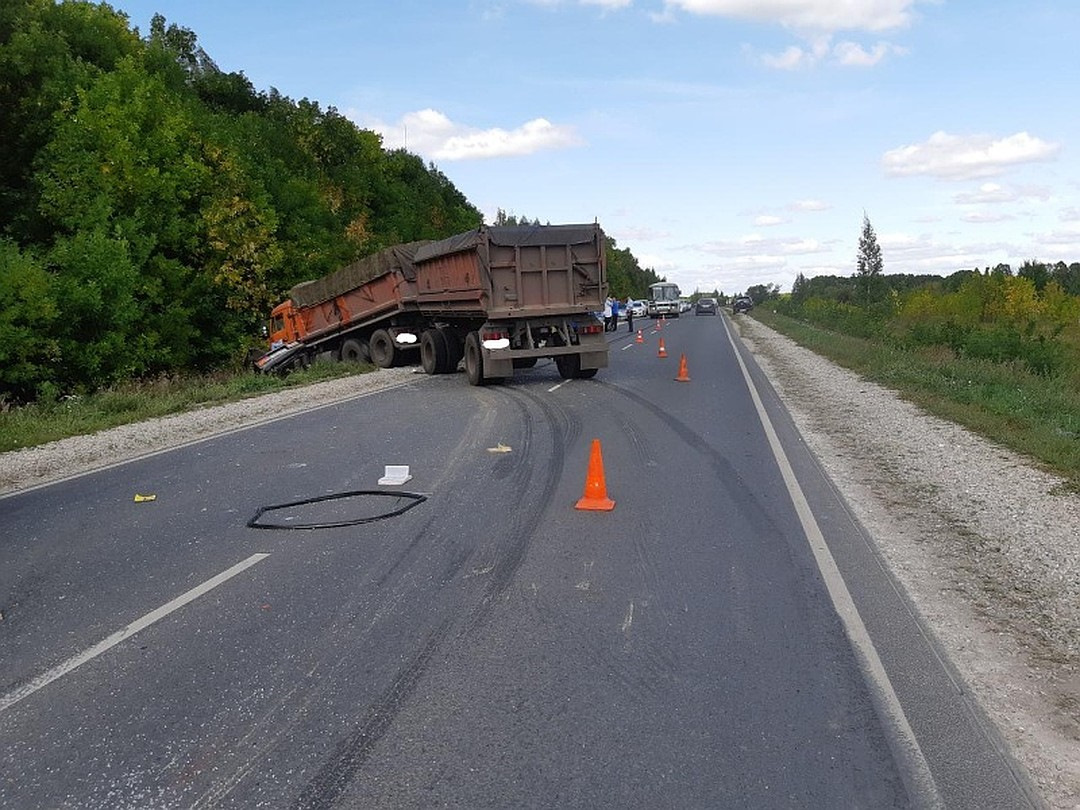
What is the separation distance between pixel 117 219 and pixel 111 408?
12.0 metres

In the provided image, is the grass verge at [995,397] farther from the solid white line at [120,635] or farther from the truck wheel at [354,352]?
the truck wheel at [354,352]

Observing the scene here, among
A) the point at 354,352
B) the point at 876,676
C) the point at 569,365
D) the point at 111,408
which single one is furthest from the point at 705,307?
the point at 876,676

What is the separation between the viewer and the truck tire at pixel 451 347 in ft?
70.4

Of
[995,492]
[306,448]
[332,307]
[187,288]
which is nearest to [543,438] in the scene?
[306,448]

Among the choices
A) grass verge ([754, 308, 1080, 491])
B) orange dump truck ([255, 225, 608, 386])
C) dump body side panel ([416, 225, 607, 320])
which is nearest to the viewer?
grass verge ([754, 308, 1080, 491])

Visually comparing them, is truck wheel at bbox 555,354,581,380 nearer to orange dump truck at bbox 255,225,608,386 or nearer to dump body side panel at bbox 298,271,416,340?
orange dump truck at bbox 255,225,608,386

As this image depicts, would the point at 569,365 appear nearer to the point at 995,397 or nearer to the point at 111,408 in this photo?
the point at 995,397

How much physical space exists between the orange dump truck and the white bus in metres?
49.4

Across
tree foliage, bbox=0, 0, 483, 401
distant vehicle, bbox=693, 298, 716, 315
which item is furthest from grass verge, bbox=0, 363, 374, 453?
distant vehicle, bbox=693, 298, 716, 315

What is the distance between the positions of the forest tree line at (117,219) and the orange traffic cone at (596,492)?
1545 cm

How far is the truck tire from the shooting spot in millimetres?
21461

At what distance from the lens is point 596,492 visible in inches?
323

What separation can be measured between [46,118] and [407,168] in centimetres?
4556

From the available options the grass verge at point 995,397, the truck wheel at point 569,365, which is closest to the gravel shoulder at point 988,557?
the grass verge at point 995,397
